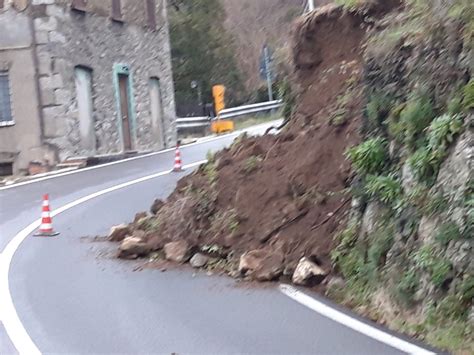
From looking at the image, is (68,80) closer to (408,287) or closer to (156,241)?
(156,241)

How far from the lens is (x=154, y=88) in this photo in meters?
30.6

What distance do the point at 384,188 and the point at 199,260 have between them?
264 cm

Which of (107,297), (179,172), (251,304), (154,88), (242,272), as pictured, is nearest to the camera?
(251,304)

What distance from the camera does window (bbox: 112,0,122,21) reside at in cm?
2692

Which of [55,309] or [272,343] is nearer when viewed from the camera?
[272,343]

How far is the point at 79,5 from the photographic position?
24375 mm

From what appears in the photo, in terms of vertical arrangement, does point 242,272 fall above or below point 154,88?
below

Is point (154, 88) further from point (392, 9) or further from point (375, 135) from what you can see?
point (375, 135)

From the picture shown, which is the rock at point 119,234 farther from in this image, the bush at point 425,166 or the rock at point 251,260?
the bush at point 425,166

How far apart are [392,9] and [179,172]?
869cm

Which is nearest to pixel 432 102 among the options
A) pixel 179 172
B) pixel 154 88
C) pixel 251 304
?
pixel 251 304

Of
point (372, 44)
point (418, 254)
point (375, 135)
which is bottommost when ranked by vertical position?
point (418, 254)

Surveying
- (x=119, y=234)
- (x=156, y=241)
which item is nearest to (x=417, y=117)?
(x=156, y=241)

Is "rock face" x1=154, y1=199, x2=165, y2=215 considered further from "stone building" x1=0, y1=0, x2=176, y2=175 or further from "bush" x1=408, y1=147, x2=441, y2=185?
"stone building" x1=0, y1=0, x2=176, y2=175
